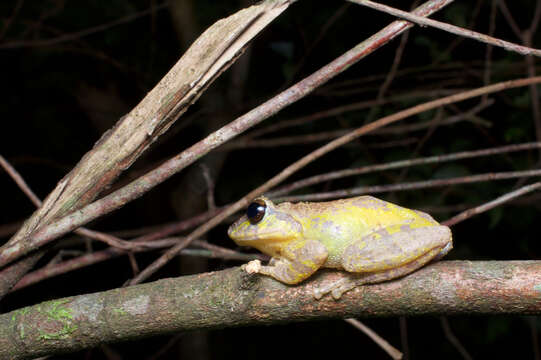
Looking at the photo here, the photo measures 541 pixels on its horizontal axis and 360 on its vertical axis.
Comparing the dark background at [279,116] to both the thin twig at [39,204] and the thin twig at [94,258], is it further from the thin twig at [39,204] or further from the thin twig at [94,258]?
the thin twig at [39,204]

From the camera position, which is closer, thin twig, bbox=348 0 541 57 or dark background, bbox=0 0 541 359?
thin twig, bbox=348 0 541 57

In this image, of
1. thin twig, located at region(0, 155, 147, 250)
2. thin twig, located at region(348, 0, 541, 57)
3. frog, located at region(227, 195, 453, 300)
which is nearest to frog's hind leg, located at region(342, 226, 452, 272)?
frog, located at region(227, 195, 453, 300)

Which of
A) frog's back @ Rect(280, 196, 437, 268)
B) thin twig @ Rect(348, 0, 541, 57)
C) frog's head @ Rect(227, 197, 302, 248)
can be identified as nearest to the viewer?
thin twig @ Rect(348, 0, 541, 57)

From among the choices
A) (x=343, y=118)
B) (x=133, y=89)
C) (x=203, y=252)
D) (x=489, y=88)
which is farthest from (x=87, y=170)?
(x=133, y=89)

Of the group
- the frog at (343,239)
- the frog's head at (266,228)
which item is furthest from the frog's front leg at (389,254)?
the frog's head at (266,228)

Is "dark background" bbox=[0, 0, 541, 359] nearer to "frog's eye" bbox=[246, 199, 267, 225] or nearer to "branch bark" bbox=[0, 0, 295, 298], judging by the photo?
"frog's eye" bbox=[246, 199, 267, 225]

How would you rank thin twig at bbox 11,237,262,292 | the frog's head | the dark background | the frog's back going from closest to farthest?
the frog's back → the frog's head → thin twig at bbox 11,237,262,292 → the dark background

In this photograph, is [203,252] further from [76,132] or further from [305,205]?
[76,132]
